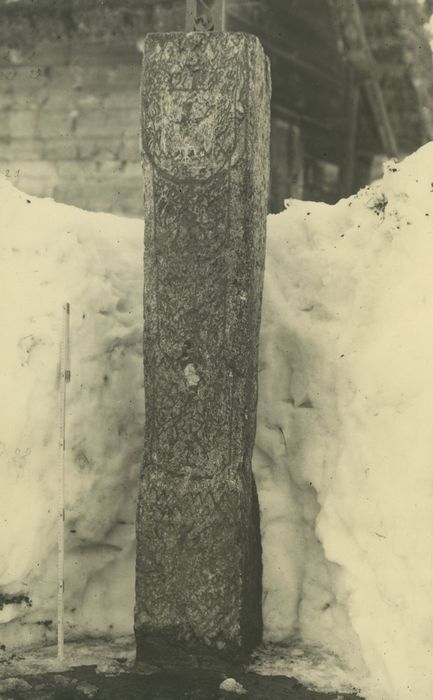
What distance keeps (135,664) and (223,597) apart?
0.47m

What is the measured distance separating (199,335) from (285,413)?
0.71 meters

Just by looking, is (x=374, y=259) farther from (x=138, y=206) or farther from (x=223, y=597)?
(x=138, y=206)

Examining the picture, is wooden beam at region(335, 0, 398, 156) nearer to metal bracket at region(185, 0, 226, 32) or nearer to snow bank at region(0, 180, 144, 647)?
metal bracket at region(185, 0, 226, 32)

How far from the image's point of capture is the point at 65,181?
29.6 ft

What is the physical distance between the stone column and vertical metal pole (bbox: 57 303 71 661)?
33 centimetres

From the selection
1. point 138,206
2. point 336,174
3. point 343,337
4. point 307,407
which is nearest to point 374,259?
point 343,337

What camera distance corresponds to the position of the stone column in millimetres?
4348

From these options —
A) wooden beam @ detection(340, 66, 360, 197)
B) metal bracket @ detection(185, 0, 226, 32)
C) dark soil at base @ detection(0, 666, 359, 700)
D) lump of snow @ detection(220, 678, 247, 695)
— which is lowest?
dark soil at base @ detection(0, 666, 359, 700)

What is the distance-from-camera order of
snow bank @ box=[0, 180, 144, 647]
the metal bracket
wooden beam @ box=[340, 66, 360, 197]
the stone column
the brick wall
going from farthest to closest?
wooden beam @ box=[340, 66, 360, 197]
the brick wall
snow bank @ box=[0, 180, 144, 647]
the metal bracket
the stone column

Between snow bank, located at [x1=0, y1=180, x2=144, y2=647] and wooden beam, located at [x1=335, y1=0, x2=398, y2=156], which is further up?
wooden beam, located at [x1=335, y1=0, x2=398, y2=156]

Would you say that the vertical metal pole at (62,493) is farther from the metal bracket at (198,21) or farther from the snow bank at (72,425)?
the metal bracket at (198,21)

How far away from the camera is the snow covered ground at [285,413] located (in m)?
4.37

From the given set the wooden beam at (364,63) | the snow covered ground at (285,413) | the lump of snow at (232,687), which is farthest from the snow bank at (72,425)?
the wooden beam at (364,63)

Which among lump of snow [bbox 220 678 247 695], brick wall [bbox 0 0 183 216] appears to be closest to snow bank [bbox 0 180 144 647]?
lump of snow [bbox 220 678 247 695]
